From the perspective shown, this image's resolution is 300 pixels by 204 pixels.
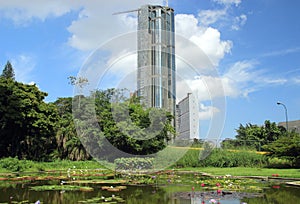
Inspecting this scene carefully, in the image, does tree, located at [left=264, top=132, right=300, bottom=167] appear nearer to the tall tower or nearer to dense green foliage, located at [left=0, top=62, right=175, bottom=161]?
the tall tower

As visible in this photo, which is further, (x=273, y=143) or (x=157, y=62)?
(x=273, y=143)

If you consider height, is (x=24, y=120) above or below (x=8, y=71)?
below

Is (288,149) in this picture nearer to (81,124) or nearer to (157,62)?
(157,62)

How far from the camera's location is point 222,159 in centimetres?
1831

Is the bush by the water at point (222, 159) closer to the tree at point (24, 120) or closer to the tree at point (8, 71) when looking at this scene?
the tree at point (24, 120)

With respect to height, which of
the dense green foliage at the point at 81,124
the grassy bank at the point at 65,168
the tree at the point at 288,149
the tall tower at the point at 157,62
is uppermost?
the tall tower at the point at 157,62

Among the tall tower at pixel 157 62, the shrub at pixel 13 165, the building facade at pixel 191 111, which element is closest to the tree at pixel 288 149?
the building facade at pixel 191 111

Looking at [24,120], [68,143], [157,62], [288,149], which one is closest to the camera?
[157,62]

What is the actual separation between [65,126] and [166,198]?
16161mm

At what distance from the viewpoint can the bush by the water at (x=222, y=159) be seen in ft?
59.5

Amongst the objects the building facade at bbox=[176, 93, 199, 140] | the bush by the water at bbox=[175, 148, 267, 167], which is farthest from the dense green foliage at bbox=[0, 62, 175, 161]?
the building facade at bbox=[176, 93, 199, 140]

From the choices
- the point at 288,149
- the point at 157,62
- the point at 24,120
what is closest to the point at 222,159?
the point at 288,149

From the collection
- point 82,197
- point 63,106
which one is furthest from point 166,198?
point 63,106

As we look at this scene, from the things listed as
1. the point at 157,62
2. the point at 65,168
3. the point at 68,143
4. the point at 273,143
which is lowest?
the point at 65,168
